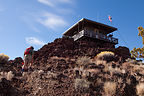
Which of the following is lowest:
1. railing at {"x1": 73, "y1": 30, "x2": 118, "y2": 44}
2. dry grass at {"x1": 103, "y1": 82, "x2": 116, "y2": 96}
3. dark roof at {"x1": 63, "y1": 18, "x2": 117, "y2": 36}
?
dry grass at {"x1": 103, "y1": 82, "x2": 116, "y2": 96}

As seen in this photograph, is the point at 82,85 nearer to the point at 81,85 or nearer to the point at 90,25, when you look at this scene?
the point at 81,85

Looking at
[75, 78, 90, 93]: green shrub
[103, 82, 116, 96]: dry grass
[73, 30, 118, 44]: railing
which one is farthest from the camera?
[73, 30, 118, 44]: railing

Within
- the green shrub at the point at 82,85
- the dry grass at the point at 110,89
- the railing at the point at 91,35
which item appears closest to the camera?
the dry grass at the point at 110,89

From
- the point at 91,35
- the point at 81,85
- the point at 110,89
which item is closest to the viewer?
the point at 110,89

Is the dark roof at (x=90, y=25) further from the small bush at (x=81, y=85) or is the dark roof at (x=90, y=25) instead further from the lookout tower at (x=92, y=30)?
the small bush at (x=81, y=85)

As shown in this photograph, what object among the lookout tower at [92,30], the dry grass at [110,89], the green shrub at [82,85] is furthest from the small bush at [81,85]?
the lookout tower at [92,30]

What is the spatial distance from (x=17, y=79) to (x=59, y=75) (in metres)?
2.32

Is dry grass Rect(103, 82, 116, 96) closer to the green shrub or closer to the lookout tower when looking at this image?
the green shrub

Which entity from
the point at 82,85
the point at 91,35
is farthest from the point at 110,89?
the point at 91,35

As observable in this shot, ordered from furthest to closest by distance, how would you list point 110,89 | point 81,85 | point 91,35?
point 91,35 < point 81,85 < point 110,89

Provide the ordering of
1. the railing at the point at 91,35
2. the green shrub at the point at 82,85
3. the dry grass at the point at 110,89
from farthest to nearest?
the railing at the point at 91,35
the green shrub at the point at 82,85
the dry grass at the point at 110,89

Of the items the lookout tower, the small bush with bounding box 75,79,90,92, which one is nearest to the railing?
the lookout tower

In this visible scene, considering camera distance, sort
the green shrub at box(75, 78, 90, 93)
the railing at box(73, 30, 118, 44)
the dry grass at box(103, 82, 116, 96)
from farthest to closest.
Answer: the railing at box(73, 30, 118, 44)
the green shrub at box(75, 78, 90, 93)
the dry grass at box(103, 82, 116, 96)

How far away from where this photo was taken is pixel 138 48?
19.9m
